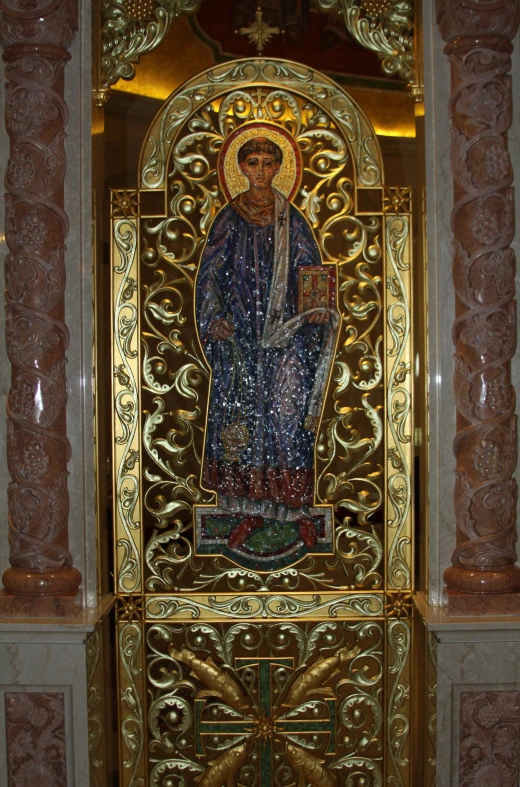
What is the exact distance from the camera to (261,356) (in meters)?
3.55

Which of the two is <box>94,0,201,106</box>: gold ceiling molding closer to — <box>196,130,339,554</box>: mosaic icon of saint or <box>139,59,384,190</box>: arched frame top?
<box>139,59,384,190</box>: arched frame top

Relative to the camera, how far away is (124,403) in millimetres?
3555

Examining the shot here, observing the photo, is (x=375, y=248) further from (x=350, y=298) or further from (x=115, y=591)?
(x=115, y=591)

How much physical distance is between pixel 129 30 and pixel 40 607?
8.01ft

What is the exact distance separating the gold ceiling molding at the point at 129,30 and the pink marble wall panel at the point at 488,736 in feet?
9.59

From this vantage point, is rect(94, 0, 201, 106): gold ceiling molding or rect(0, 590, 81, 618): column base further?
rect(94, 0, 201, 106): gold ceiling molding

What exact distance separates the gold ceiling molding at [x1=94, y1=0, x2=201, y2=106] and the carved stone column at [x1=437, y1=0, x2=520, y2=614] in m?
1.17

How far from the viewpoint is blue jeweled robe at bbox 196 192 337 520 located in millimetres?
3547

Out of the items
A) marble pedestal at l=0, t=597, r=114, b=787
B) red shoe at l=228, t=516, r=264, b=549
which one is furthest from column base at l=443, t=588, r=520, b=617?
marble pedestal at l=0, t=597, r=114, b=787

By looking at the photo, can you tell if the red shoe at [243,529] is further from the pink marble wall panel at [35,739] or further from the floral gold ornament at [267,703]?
the pink marble wall panel at [35,739]

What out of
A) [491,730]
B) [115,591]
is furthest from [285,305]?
[491,730]

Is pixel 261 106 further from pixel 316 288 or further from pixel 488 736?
pixel 488 736

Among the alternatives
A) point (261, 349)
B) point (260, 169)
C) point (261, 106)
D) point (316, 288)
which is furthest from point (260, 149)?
point (261, 349)

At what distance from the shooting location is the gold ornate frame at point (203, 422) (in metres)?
3.55
